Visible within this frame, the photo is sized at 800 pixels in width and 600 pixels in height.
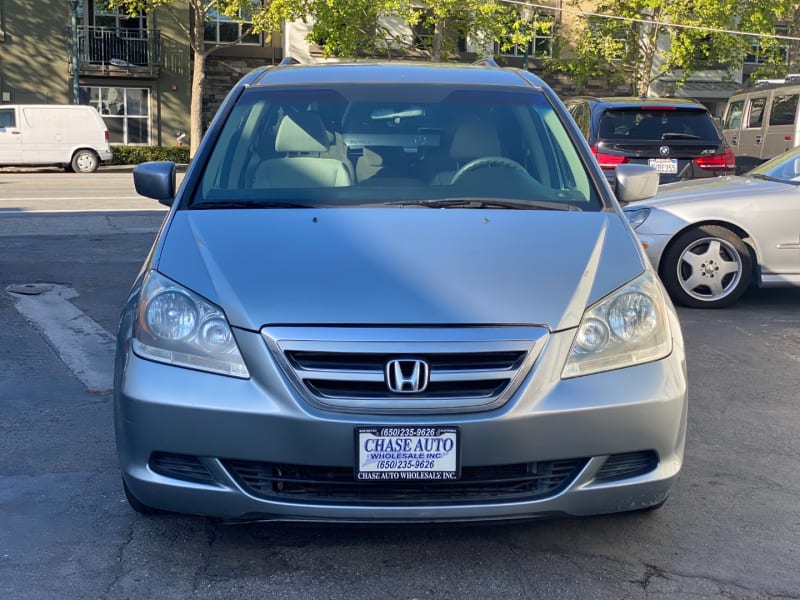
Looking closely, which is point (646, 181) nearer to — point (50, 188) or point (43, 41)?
point (50, 188)

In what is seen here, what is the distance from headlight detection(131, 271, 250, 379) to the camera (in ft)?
10.3

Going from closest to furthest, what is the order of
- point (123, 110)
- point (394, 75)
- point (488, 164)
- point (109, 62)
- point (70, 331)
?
point (488, 164) < point (394, 75) < point (70, 331) < point (109, 62) < point (123, 110)

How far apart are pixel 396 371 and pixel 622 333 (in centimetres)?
76

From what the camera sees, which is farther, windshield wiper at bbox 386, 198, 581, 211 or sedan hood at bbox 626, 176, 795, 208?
sedan hood at bbox 626, 176, 795, 208

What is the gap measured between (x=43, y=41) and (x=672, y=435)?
113 feet

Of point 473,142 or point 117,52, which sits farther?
point 117,52

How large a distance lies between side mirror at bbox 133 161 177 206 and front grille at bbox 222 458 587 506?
1.69 metres

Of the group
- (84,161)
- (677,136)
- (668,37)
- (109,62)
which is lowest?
(84,161)

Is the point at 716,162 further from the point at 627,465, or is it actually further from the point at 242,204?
the point at 627,465

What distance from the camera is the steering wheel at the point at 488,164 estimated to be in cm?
430

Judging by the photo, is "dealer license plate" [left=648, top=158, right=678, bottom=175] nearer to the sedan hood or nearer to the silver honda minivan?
the sedan hood

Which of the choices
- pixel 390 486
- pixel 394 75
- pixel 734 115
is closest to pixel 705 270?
pixel 394 75

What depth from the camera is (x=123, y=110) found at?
115 ft

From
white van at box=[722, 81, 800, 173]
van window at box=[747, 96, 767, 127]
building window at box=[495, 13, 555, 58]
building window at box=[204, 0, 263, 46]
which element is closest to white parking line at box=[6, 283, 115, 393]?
white van at box=[722, 81, 800, 173]
